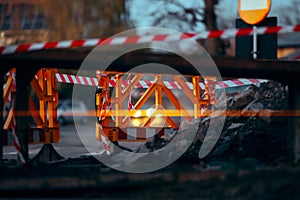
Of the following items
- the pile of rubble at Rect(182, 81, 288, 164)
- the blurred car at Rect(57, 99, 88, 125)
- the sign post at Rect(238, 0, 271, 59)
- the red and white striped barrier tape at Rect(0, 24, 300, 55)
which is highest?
the sign post at Rect(238, 0, 271, 59)

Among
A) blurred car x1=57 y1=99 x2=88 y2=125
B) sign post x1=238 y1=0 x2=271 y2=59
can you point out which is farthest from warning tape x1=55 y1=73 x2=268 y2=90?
blurred car x1=57 y1=99 x2=88 y2=125

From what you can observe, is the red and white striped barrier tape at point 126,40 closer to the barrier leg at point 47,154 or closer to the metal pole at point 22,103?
the metal pole at point 22,103

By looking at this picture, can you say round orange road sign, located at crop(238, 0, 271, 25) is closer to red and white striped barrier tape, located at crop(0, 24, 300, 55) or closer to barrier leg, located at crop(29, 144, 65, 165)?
red and white striped barrier tape, located at crop(0, 24, 300, 55)

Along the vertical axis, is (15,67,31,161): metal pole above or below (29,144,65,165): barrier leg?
above

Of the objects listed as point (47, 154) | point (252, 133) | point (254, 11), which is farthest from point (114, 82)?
point (252, 133)

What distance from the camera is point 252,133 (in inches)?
374

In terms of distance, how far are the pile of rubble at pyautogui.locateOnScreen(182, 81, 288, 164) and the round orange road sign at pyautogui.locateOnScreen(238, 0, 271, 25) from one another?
122cm

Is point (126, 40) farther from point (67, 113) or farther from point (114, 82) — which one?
point (67, 113)

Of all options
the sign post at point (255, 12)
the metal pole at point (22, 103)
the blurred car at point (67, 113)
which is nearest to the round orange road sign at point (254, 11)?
the sign post at point (255, 12)

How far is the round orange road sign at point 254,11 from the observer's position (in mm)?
10961

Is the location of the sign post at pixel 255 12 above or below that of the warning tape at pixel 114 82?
above

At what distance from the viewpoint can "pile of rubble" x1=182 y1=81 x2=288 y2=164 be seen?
8.54 meters

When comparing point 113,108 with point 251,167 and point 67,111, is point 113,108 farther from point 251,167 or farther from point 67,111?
point 67,111

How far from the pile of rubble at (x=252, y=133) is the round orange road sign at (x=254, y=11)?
4.00ft
